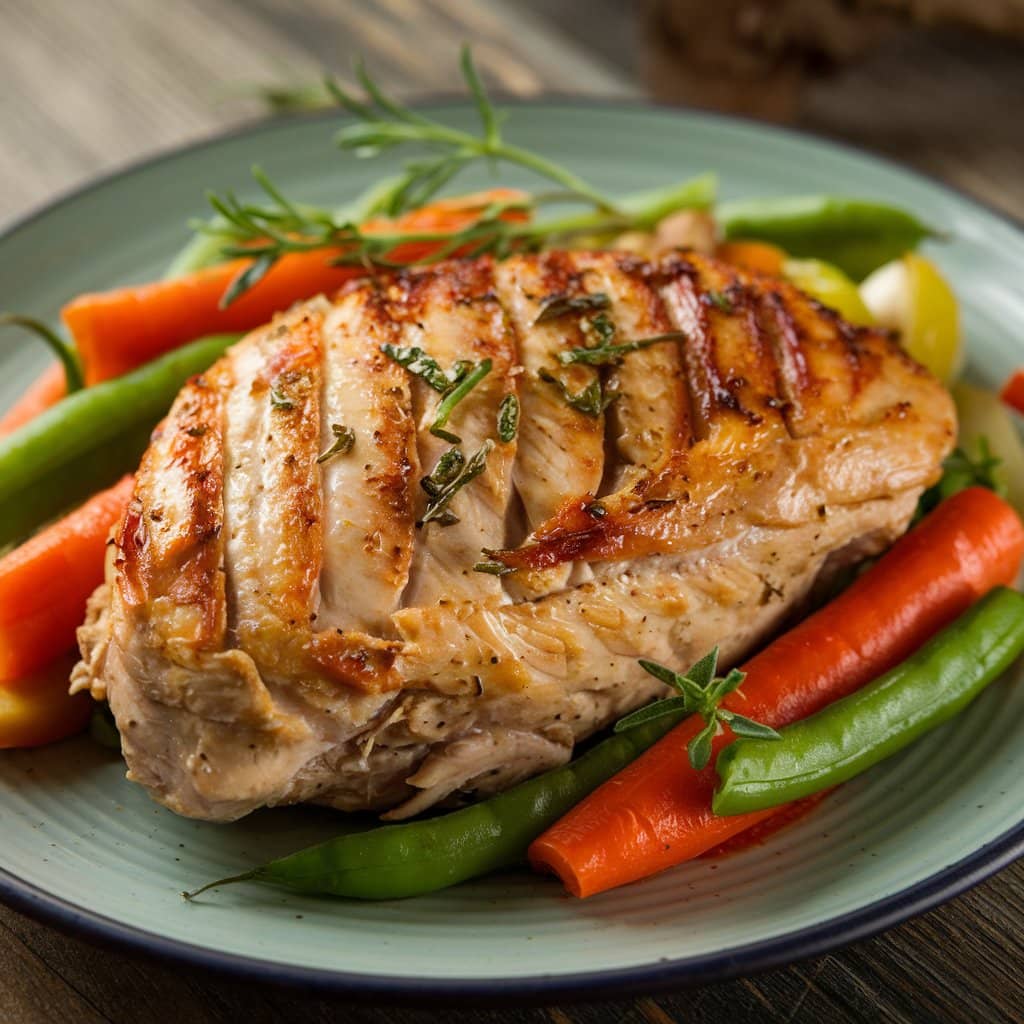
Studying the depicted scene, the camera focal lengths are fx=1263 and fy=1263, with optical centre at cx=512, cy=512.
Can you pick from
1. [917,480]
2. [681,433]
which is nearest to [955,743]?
[917,480]

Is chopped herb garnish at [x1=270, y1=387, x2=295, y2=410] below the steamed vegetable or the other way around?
the other way around

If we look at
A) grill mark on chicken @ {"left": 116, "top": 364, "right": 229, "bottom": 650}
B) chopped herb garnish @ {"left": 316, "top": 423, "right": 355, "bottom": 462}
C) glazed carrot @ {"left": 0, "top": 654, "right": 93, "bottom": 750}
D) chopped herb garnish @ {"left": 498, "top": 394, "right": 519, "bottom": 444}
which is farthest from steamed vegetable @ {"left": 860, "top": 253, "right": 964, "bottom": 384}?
glazed carrot @ {"left": 0, "top": 654, "right": 93, "bottom": 750}

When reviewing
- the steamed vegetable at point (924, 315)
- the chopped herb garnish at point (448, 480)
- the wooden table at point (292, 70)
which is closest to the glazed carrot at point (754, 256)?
the steamed vegetable at point (924, 315)

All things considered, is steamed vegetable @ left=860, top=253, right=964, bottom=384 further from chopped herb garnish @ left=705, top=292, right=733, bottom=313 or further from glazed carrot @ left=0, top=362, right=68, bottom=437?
glazed carrot @ left=0, top=362, right=68, bottom=437

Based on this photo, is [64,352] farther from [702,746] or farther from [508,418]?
[702,746]

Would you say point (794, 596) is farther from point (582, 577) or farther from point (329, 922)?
point (329, 922)

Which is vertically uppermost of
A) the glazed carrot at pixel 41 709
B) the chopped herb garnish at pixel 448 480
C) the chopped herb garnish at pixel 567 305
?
the chopped herb garnish at pixel 567 305

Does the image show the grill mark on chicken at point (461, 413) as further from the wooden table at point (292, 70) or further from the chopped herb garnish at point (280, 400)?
the wooden table at point (292, 70)
